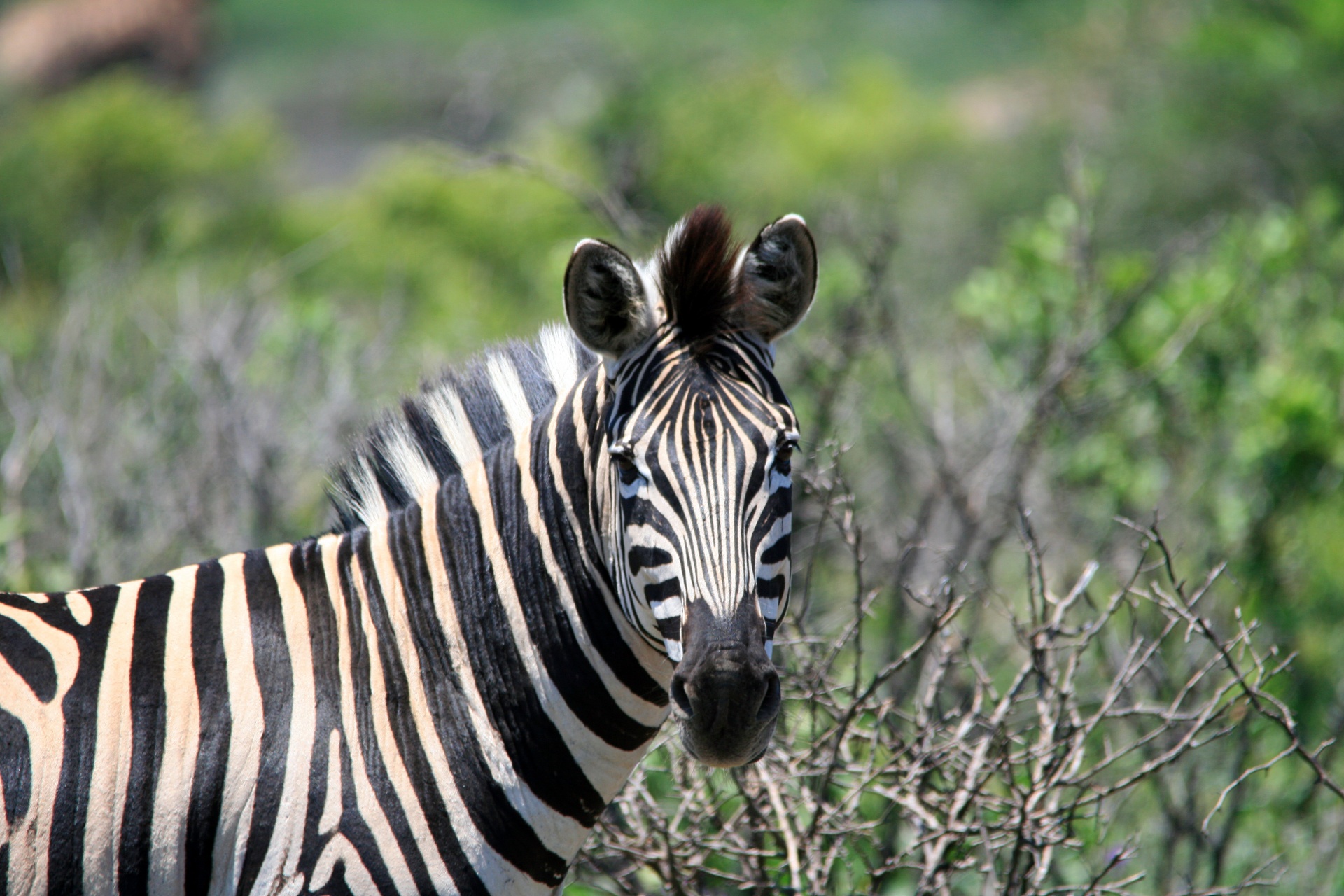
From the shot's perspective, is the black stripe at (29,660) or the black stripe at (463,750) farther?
the black stripe at (463,750)

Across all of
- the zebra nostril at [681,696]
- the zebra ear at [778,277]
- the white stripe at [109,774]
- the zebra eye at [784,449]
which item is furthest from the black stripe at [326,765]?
the zebra ear at [778,277]

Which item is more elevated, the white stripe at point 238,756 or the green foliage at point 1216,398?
the green foliage at point 1216,398

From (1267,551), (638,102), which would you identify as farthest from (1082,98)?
(1267,551)

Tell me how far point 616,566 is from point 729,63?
55.1 metres

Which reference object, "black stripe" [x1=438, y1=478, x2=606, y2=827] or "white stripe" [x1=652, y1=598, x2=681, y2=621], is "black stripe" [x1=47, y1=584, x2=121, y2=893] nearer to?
"black stripe" [x1=438, y1=478, x2=606, y2=827]

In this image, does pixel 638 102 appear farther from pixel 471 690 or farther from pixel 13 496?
pixel 471 690

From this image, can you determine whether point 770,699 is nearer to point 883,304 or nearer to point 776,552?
point 776,552

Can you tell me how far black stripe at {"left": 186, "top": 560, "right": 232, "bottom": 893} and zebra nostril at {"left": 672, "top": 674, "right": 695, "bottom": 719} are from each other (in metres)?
1.11

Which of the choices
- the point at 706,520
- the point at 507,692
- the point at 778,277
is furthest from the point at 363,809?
the point at 778,277

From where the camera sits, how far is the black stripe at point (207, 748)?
2758 millimetres

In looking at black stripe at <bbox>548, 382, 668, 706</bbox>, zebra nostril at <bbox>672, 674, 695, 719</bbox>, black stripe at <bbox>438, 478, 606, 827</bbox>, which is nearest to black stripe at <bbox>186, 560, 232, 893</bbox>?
black stripe at <bbox>438, 478, 606, 827</bbox>

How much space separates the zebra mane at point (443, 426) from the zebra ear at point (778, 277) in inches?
21.0

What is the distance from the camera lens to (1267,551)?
6.17 m

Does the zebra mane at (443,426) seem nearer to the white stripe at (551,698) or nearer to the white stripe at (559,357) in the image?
the white stripe at (559,357)
